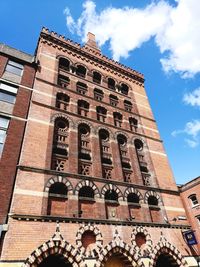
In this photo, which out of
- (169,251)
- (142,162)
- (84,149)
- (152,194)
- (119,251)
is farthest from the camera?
(142,162)

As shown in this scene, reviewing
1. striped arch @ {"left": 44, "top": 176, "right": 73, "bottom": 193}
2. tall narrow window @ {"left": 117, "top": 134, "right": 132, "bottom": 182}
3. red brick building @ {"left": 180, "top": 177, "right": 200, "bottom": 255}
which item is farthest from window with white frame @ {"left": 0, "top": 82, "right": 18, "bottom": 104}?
red brick building @ {"left": 180, "top": 177, "right": 200, "bottom": 255}

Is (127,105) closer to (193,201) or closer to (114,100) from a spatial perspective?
(114,100)

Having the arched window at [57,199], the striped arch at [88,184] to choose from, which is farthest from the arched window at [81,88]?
the arched window at [57,199]

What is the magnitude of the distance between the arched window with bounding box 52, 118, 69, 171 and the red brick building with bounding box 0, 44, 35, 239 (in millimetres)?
2402

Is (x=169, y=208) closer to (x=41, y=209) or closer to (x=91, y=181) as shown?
(x=91, y=181)

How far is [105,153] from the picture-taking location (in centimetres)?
1730

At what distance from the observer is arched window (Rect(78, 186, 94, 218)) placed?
518 inches

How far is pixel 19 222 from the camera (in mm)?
10586

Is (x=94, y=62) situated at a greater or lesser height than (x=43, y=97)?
greater

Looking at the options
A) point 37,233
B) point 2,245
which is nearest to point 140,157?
point 37,233

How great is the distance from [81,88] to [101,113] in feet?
10.8

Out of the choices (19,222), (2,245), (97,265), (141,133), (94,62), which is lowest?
(97,265)

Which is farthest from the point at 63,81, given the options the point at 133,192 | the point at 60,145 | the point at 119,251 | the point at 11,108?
the point at 119,251

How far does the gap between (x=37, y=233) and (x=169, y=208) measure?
10.5 m
